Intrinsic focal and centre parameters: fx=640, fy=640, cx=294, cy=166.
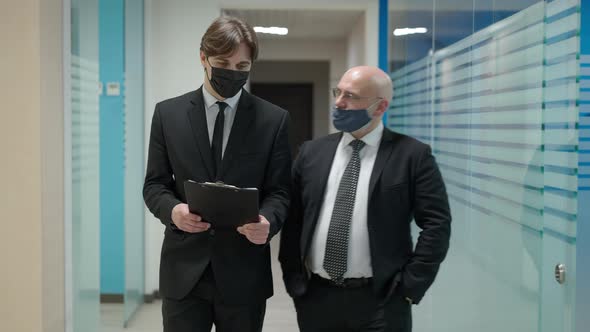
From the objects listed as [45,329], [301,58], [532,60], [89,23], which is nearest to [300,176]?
[532,60]

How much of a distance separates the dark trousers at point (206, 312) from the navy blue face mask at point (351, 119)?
63cm

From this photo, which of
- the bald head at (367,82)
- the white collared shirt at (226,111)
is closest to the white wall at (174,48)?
the white collared shirt at (226,111)

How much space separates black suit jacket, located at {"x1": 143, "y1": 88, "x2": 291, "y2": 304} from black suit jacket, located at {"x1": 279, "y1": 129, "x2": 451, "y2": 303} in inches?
5.2

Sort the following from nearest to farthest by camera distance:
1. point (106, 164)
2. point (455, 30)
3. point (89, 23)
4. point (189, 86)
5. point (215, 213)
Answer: point (215, 213), point (455, 30), point (89, 23), point (106, 164), point (189, 86)

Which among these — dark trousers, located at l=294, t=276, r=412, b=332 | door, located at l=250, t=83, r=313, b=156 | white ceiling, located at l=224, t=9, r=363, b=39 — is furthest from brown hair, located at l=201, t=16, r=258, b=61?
door, located at l=250, t=83, r=313, b=156

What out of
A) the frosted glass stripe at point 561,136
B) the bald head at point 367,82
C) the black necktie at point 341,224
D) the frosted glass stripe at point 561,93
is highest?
the bald head at point 367,82

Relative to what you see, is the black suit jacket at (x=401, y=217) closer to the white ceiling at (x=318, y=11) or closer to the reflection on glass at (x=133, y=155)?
the white ceiling at (x=318, y=11)

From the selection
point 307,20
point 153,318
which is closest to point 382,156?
point 153,318

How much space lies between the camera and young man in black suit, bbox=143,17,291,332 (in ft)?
6.57

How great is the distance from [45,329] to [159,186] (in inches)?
52.6

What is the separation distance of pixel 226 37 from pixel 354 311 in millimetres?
950

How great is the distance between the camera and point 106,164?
4.52 m

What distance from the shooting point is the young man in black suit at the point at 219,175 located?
2.00 metres

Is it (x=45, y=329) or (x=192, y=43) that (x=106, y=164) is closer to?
(x=192, y=43)
